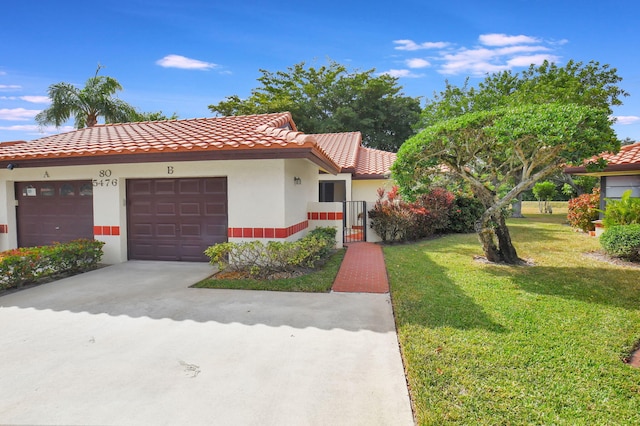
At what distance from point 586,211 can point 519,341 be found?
516 inches

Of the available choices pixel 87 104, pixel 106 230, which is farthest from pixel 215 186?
pixel 87 104

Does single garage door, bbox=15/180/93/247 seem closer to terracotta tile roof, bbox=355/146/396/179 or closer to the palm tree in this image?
terracotta tile roof, bbox=355/146/396/179

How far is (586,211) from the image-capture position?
551 inches

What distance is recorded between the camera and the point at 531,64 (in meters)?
23.0

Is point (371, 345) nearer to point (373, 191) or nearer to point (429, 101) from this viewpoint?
point (373, 191)

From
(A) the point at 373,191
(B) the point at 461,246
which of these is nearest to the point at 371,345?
(B) the point at 461,246

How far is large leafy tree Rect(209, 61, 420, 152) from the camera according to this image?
29844 millimetres

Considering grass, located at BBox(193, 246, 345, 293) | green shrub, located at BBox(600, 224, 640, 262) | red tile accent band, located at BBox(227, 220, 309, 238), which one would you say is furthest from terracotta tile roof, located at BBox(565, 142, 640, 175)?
red tile accent band, located at BBox(227, 220, 309, 238)

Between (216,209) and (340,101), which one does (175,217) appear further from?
(340,101)

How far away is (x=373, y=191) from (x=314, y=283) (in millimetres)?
10699

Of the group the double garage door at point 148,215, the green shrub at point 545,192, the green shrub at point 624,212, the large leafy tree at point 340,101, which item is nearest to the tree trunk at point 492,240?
the green shrub at point 624,212

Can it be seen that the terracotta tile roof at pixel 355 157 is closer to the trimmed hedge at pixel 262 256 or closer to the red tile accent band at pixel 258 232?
the red tile accent band at pixel 258 232

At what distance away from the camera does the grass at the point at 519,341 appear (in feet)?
9.73

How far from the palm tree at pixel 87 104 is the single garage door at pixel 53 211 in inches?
545
